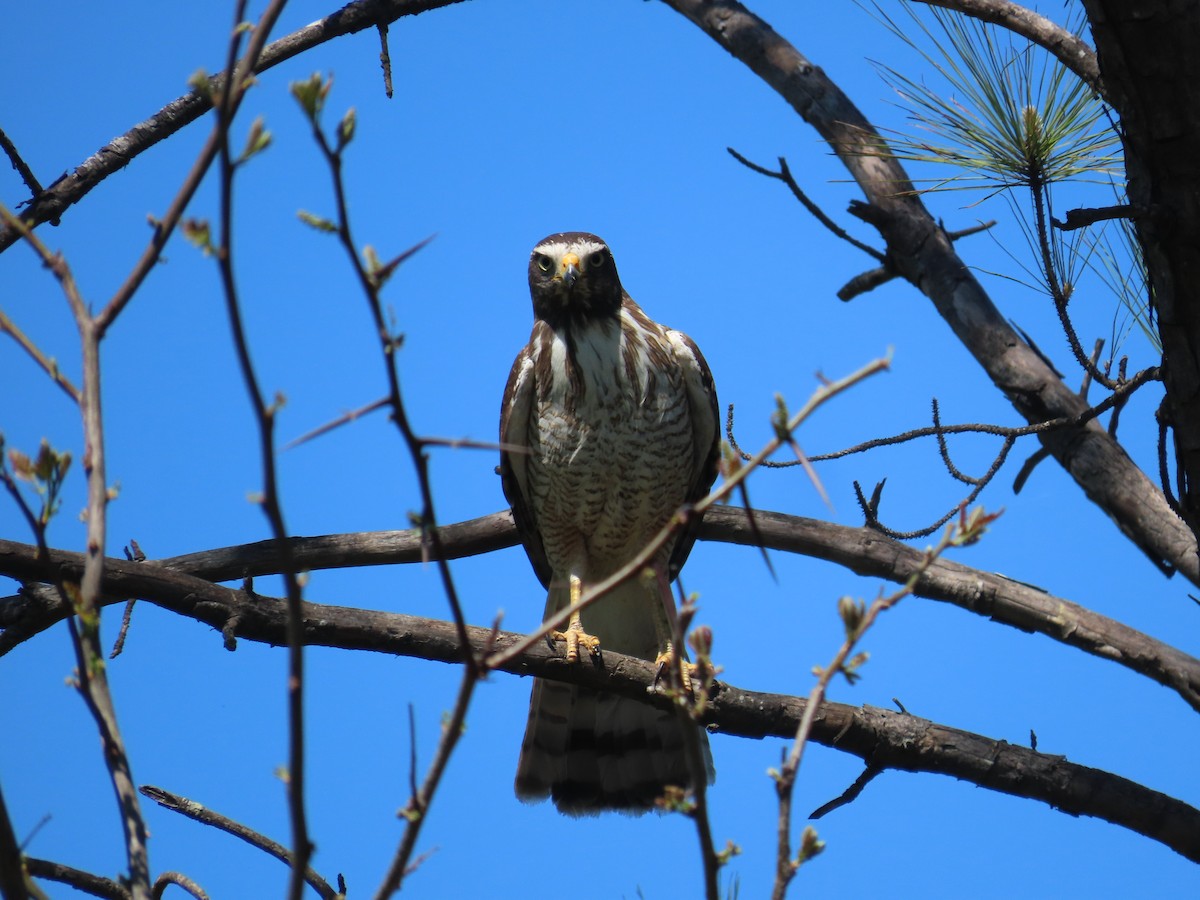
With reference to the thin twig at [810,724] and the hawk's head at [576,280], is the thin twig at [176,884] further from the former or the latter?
the hawk's head at [576,280]

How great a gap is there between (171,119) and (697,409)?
2303 mm

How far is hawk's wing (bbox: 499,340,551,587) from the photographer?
15.1 ft

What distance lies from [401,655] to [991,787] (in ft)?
6.04

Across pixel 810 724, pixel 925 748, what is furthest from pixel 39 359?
pixel 925 748

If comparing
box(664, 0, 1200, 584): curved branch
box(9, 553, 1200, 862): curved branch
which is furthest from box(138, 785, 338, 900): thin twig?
box(664, 0, 1200, 584): curved branch

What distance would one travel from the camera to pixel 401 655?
3.37m

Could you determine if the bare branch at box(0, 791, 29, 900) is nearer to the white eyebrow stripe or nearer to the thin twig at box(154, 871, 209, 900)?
the thin twig at box(154, 871, 209, 900)

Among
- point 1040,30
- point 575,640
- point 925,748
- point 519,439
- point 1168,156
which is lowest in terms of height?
point 925,748

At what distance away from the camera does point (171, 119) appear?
4.58 meters

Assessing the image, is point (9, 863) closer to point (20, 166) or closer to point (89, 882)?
point (89, 882)

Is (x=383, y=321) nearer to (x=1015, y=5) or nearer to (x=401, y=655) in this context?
(x=401, y=655)

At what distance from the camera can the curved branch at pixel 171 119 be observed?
4168 millimetres

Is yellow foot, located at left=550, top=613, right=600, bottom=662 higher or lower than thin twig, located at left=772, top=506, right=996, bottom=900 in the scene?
higher

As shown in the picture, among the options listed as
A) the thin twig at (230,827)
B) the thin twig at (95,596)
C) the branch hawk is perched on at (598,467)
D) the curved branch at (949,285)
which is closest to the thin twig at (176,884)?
the thin twig at (230,827)
